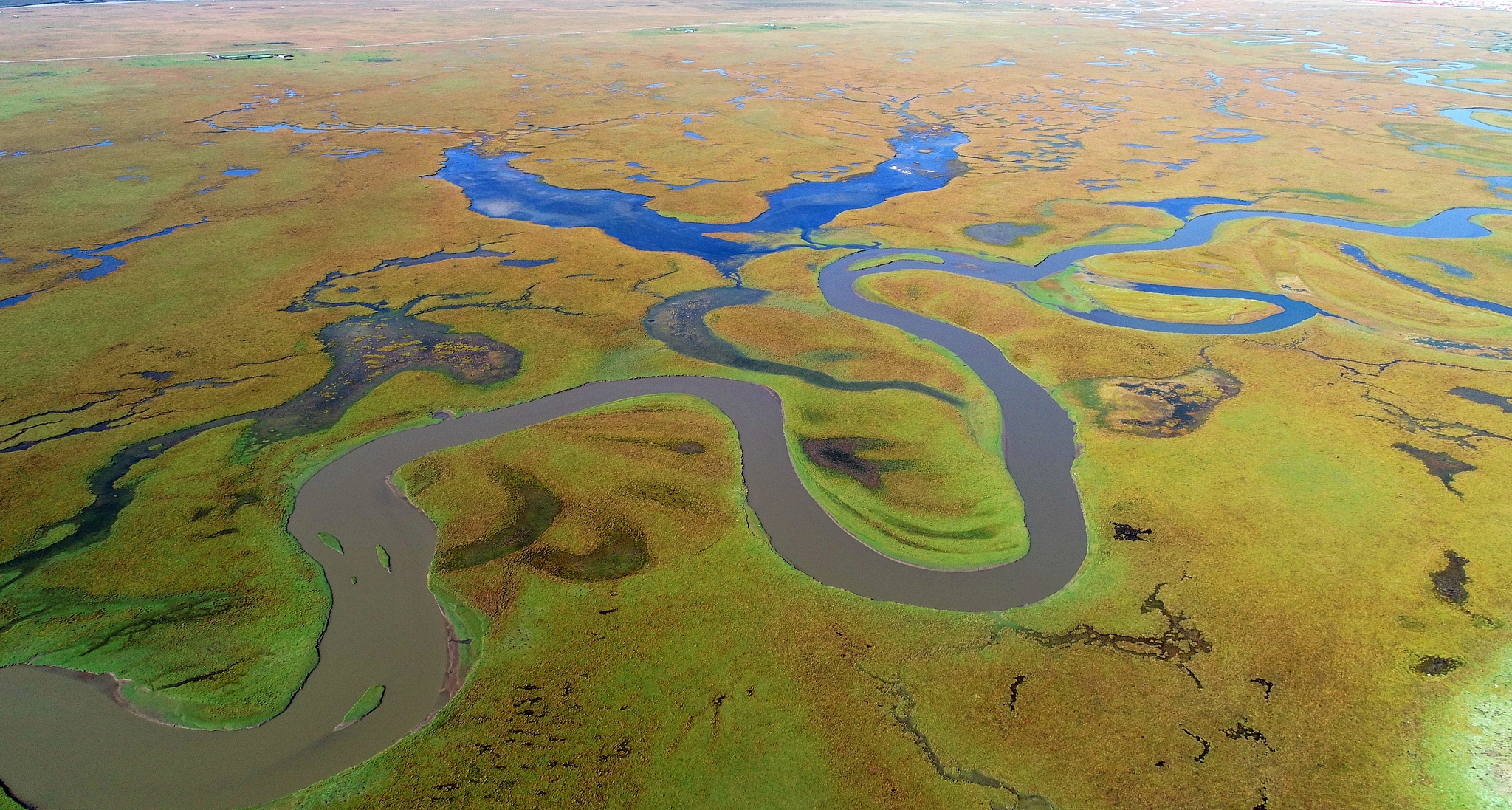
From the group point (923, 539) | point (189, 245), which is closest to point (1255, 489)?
point (923, 539)

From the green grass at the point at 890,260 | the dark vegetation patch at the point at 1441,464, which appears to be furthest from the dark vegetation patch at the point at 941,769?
the green grass at the point at 890,260

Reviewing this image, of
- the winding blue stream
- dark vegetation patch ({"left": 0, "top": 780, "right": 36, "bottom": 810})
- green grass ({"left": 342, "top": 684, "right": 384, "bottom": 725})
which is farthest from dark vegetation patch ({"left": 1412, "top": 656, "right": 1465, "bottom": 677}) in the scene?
the winding blue stream

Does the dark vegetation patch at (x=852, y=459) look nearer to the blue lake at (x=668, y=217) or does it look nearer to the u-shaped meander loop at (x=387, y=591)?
the u-shaped meander loop at (x=387, y=591)

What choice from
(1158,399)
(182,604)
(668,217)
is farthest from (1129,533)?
(668,217)

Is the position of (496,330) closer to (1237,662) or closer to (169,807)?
(169,807)

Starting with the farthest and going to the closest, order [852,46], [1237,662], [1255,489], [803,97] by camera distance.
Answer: [852,46] < [803,97] < [1255,489] < [1237,662]
